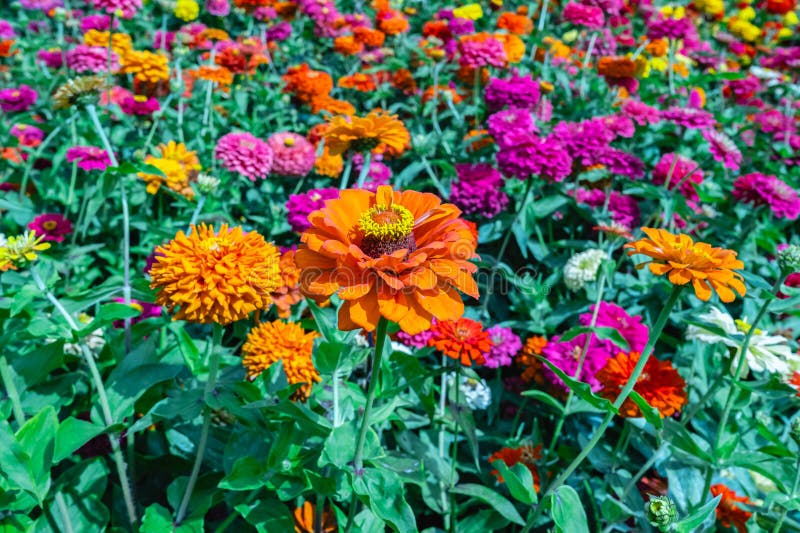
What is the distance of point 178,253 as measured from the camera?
124cm

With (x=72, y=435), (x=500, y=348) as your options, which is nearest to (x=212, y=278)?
(x=72, y=435)

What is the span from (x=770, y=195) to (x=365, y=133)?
1.88 metres

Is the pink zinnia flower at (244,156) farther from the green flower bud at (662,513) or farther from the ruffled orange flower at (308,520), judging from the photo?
the green flower bud at (662,513)

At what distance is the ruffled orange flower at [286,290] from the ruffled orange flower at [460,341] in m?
0.45

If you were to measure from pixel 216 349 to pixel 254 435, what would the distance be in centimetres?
31

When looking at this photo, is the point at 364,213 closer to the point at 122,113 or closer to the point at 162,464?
the point at 162,464

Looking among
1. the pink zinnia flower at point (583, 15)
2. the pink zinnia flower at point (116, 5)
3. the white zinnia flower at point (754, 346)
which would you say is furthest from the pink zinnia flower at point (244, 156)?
the pink zinnia flower at point (583, 15)

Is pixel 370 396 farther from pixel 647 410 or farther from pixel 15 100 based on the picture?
pixel 15 100

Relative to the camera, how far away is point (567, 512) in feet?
4.04

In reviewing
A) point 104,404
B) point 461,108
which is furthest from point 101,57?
point 104,404

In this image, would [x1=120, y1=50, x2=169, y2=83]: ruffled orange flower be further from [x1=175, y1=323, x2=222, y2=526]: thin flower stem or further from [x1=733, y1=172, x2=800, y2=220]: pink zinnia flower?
[x1=733, y1=172, x2=800, y2=220]: pink zinnia flower

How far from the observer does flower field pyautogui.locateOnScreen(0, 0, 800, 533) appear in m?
1.24

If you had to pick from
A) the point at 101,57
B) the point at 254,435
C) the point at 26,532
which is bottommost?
the point at 26,532

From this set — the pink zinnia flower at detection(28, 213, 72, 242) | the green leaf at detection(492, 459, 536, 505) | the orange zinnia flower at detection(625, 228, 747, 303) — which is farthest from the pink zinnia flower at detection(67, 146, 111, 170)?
the orange zinnia flower at detection(625, 228, 747, 303)
